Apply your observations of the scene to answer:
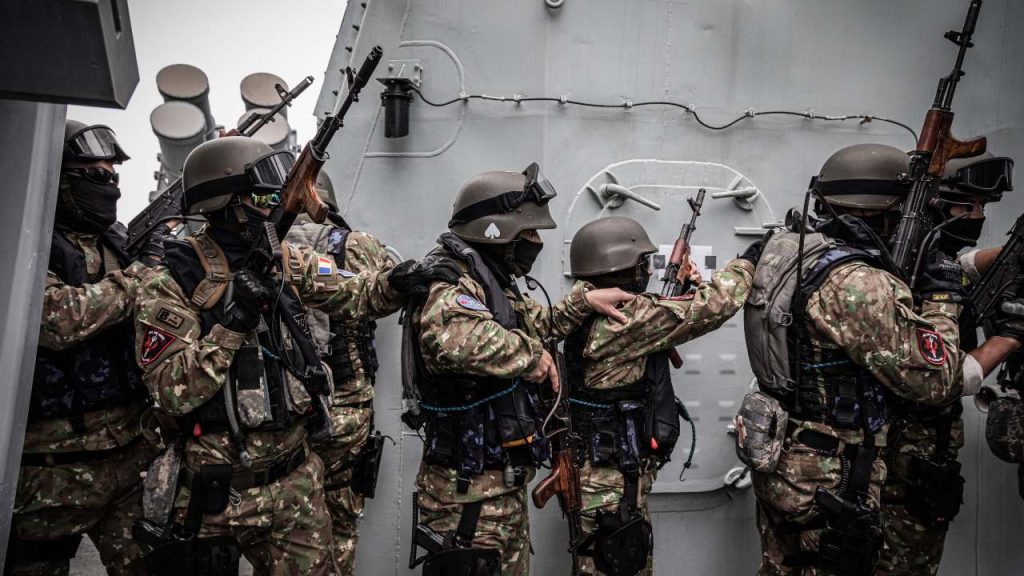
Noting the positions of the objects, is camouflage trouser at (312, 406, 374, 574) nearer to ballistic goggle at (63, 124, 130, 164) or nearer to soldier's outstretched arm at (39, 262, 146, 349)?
soldier's outstretched arm at (39, 262, 146, 349)

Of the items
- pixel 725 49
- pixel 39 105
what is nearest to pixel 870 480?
pixel 725 49

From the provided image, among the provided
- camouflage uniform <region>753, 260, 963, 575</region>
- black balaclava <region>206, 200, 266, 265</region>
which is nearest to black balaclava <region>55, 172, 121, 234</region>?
black balaclava <region>206, 200, 266, 265</region>

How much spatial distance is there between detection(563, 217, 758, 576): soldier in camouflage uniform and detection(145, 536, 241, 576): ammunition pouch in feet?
4.34

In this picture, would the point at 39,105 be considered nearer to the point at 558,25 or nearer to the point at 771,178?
the point at 558,25

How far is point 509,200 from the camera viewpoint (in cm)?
285

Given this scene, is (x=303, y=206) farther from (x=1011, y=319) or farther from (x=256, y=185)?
(x=1011, y=319)

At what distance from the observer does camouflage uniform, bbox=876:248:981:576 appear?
3.29 m

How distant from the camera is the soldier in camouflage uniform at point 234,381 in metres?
2.32

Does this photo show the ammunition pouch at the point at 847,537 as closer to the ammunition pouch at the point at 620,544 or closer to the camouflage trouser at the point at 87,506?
the ammunition pouch at the point at 620,544

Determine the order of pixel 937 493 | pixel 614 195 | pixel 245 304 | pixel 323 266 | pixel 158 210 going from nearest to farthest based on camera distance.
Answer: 1. pixel 245 304
2. pixel 323 266
3. pixel 937 493
4. pixel 614 195
5. pixel 158 210

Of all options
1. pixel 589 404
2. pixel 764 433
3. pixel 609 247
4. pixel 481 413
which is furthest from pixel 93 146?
pixel 764 433

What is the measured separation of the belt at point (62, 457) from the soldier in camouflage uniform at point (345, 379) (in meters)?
0.83

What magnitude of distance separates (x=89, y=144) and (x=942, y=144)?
11.1 ft

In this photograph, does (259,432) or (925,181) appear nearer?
(259,432)
